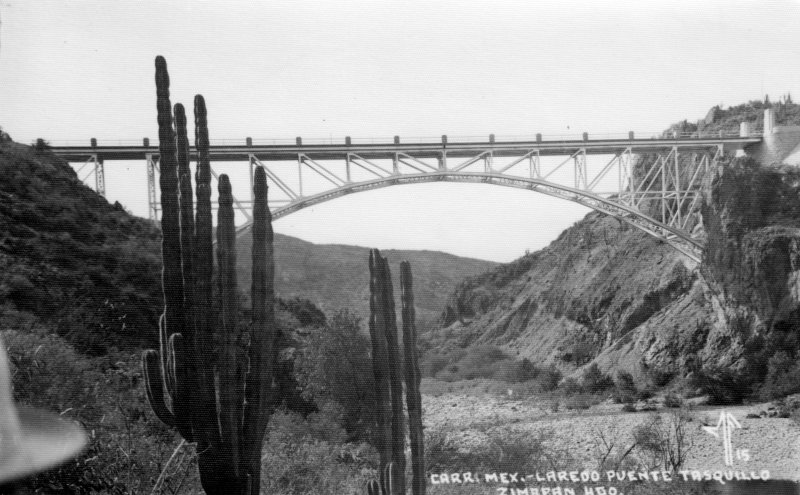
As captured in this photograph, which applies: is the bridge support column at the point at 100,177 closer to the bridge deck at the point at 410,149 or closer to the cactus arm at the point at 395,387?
the bridge deck at the point at 410,149

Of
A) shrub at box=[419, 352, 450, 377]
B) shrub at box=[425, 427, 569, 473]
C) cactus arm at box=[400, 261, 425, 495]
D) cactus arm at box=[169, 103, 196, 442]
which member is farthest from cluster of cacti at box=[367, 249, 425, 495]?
shrub at box=[419, 352, 450, 377]

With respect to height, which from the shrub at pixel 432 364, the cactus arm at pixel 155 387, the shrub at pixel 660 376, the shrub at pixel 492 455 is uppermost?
the cactus arm at pixel 155 387

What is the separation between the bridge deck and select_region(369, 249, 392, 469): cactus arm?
10.7m

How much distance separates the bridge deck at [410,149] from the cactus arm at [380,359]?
1075 centimetres

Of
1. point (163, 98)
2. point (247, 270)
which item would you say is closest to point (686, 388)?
point (247, 270)

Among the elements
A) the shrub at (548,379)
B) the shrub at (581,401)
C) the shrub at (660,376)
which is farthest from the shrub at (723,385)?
the shrub at (548,379)

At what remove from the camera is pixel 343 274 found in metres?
36.7

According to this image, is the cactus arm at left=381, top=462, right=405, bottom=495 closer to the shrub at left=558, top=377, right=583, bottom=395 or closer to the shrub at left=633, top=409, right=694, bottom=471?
the shrub at left=633, top=409, right=694, bottom=471

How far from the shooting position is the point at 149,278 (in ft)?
59.5

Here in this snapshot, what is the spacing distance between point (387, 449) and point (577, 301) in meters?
25.9

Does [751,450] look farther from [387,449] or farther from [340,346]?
[387,449]

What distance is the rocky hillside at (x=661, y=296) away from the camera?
23.1m

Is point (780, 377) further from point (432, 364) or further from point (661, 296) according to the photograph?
point (432, 364)

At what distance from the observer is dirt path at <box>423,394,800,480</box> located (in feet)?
55.6
